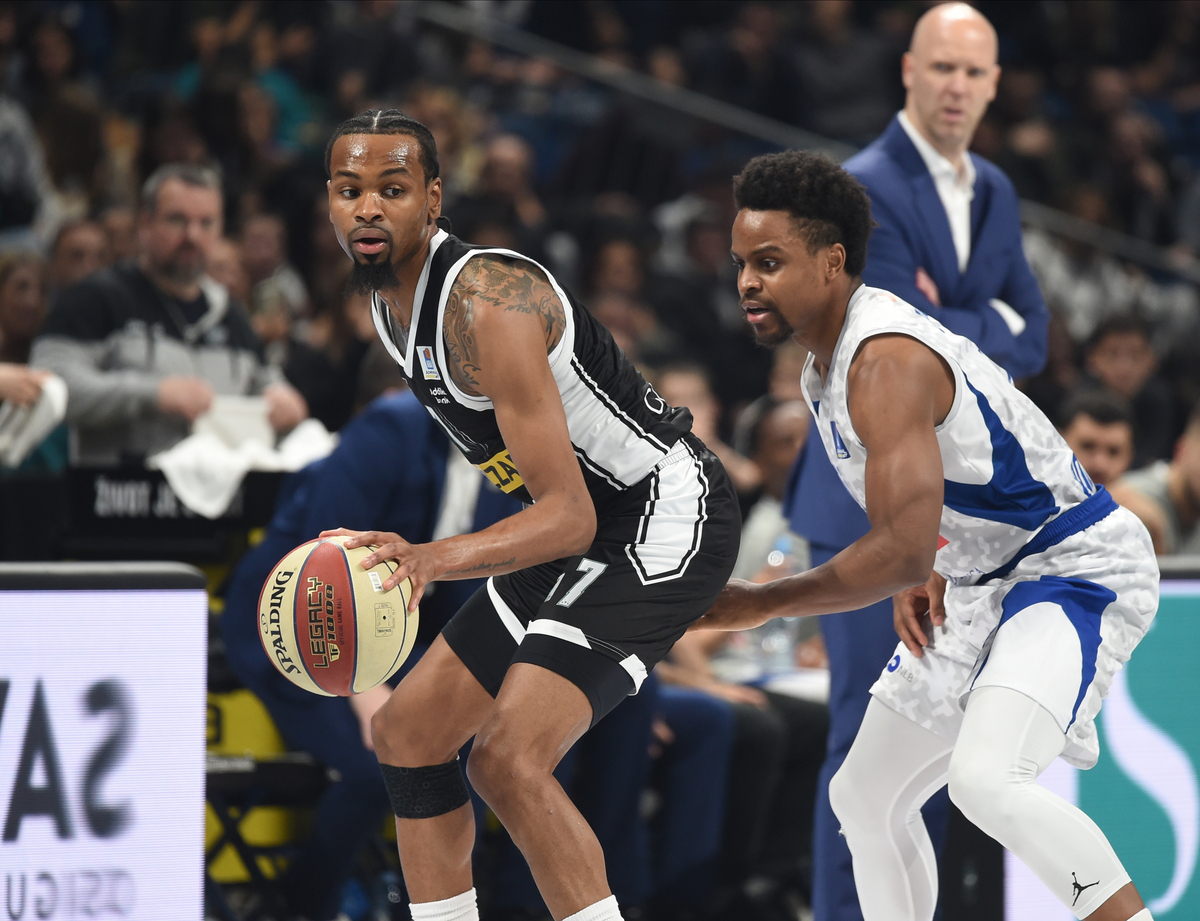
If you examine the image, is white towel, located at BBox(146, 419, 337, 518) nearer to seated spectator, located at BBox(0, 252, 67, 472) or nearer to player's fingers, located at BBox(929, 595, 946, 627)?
seated spectator, located at BBox(0, 252, 67, 472)

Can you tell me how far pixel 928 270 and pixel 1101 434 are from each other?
1.57 meters

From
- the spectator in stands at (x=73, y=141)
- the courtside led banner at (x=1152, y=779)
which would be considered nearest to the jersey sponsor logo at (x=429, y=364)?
the courtside led banner at (x=1152, y=779)

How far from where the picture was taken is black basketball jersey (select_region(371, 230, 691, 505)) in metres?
3.26

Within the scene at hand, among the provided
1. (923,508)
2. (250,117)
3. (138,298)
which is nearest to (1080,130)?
(250,117)

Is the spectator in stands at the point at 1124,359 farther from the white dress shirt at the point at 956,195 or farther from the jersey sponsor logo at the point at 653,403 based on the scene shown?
the jersey sponsor logo at the point at 653,403

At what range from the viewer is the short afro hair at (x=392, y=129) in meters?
3.25

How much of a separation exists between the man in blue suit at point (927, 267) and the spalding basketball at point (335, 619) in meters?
1.58

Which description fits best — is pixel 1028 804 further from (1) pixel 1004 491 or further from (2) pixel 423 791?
(2) pixel 423 791

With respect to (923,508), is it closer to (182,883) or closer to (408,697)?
(408,697)

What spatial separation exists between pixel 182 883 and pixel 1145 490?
3.86 meters

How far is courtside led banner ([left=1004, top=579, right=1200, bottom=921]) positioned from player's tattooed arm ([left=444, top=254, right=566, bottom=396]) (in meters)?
2.29

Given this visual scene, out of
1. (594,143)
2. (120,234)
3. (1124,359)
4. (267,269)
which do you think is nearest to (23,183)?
(120,234)

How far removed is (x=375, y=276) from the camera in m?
3.25

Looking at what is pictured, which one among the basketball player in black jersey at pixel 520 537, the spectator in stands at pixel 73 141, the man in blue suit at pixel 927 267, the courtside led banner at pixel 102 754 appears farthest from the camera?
the spectator in stands at pixel 73 141
